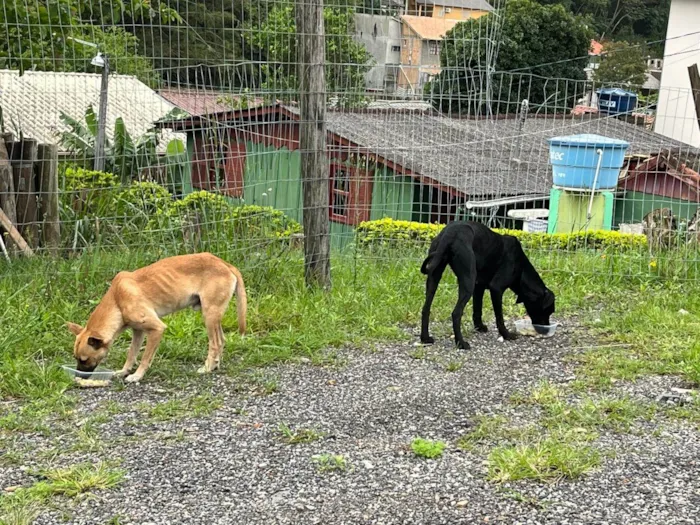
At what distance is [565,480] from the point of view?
399 cm

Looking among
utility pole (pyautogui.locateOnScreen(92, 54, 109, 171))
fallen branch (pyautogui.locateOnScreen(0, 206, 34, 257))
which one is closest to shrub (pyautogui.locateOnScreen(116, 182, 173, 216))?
utility pole (pyautogui.locateOnScreen(92, 54, 109, 171))

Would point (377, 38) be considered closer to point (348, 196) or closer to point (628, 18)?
point (348, 196)

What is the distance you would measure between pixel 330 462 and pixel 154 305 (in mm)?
1920

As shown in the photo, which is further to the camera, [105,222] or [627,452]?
[105,222]

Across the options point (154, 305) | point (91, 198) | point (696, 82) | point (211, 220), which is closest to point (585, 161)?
point (696, 82)

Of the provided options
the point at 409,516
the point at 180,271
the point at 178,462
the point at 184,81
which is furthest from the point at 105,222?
the point at 409,516

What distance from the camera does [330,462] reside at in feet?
13.7

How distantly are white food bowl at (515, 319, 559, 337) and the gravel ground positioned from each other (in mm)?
1068

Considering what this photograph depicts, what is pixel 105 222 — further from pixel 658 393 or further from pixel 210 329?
pixel 658 393

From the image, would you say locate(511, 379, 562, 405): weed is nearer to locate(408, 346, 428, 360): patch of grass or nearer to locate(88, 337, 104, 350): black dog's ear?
locate(408, 346, 428, 360): patch of grass

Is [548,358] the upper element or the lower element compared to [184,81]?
lower

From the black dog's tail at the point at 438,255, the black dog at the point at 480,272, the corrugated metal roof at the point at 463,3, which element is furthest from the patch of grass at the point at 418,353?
the corrugated metal roof at the point at 463,3

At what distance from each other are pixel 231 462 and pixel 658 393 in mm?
2917

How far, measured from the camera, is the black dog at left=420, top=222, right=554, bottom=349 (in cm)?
627
